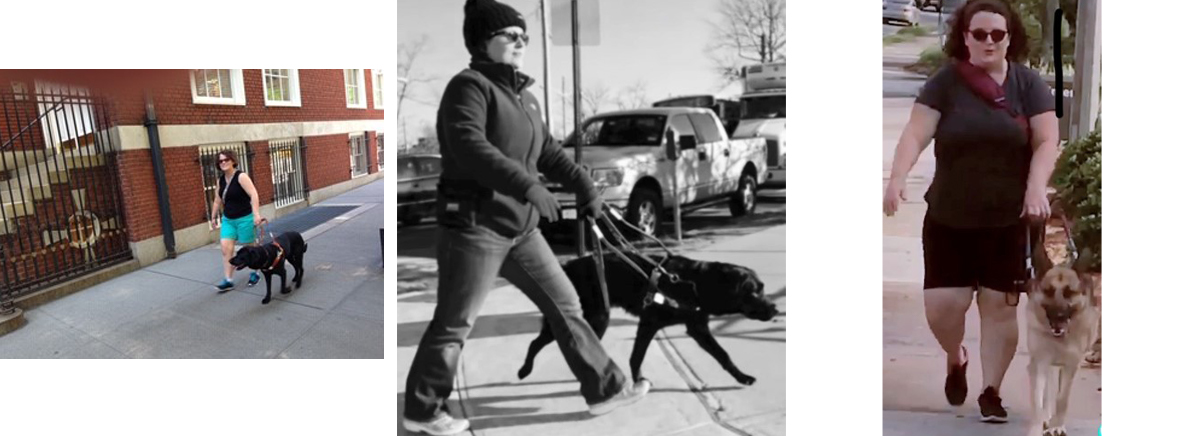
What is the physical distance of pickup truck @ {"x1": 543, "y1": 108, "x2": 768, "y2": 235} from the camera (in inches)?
112

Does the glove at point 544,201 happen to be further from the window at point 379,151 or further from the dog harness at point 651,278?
the window at point 379,151

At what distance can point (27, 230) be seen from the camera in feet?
9.80

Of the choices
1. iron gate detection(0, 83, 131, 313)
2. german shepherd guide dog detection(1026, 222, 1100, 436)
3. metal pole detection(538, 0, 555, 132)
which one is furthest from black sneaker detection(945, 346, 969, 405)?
iron gate detection(0, 83, 131, 313)

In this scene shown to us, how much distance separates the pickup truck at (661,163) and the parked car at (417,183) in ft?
1.63

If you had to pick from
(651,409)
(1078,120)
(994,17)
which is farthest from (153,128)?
(1078,120)

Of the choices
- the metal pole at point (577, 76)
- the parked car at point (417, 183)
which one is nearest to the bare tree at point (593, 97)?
the metal pole at point (577, 76)

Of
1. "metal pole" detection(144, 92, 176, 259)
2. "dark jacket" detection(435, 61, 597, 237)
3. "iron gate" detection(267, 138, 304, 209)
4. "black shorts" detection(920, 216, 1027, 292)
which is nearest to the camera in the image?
"dark jacket" detection(435, 61, 597, 237)

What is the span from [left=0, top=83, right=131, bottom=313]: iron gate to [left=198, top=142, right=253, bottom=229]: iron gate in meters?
0.39

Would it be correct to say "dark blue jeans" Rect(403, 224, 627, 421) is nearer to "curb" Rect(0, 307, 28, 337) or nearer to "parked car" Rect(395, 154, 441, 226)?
"parked car" Rect(395, 154, 441, 226)

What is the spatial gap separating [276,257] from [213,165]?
A: 50 cm

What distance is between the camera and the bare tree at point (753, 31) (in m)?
2.78

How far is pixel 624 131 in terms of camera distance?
9.32ft

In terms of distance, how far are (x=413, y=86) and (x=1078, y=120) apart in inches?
112
